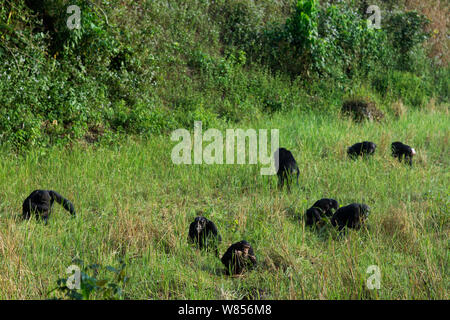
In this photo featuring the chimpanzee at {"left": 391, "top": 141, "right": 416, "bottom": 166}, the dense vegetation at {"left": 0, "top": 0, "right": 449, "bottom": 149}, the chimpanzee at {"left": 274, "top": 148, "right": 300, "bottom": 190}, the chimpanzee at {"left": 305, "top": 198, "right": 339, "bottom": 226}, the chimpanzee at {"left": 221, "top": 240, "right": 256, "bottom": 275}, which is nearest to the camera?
the chimpanzee at {"left": 221, "top": 240, "right": 256, "bottom": 275}

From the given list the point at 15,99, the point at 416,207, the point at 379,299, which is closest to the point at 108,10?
the point at 15,99

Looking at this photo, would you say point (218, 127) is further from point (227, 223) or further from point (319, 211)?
point (319, 211)

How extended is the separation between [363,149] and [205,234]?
411cm

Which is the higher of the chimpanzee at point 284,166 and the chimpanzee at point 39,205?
the chimpanzee at point 284,166

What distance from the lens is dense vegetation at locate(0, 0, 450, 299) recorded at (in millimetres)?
4121

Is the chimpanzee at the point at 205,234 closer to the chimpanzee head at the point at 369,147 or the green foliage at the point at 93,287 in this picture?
the green foliage at the point at 93,287

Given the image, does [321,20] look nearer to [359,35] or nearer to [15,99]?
[359,35]

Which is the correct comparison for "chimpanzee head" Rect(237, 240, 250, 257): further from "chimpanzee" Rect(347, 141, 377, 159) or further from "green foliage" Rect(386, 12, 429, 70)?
"green foliage" Rect(386, 12, 429, 70)

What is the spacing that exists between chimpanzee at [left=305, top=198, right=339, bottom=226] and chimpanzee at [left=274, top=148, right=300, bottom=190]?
101 cm

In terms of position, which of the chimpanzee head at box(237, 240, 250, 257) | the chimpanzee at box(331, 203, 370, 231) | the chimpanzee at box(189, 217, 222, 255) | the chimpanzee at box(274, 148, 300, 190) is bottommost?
the chimpanzee head at box(237, 240, 250, 257)

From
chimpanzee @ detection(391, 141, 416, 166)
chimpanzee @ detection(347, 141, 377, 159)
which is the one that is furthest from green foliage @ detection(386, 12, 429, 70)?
chimpanzee @ detection(347, 141, 377, 159)

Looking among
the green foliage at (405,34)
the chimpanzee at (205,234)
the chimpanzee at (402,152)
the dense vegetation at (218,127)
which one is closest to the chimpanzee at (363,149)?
the dense vegetation at (218,127)

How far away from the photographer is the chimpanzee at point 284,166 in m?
6.36

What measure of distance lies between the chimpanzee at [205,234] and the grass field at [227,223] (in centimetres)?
12
